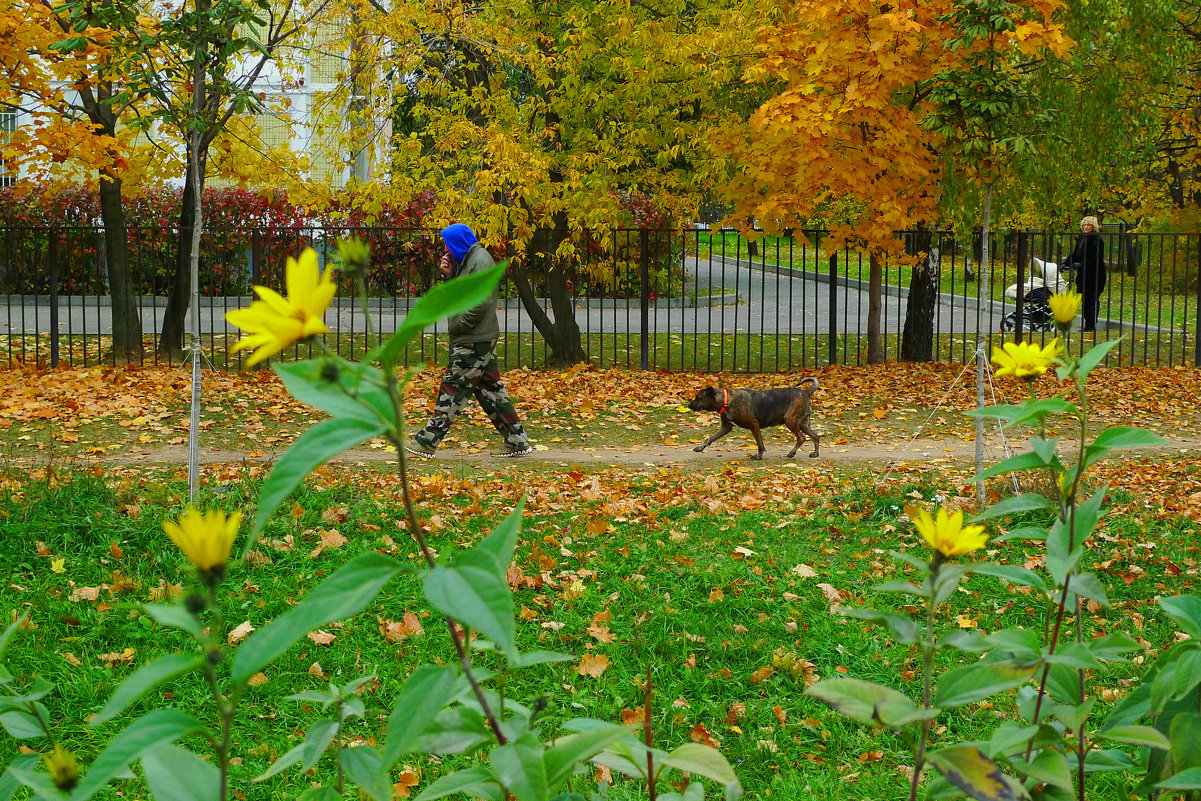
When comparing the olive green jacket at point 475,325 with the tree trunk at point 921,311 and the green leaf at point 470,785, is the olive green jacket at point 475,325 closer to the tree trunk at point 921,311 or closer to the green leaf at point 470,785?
the green leaf at point 470,785

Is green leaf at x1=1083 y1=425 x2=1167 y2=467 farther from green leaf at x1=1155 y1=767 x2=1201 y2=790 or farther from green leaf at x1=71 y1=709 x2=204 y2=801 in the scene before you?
green leaf at x1=71 y1=709 x2=204 y2=801

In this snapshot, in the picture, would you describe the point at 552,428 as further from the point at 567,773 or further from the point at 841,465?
the point at 567,773

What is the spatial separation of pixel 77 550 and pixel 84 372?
7609 mm

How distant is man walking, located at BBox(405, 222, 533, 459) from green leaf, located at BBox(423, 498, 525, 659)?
25.3ft

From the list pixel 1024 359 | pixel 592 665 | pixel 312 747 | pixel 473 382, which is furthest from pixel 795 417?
pixel 312 747

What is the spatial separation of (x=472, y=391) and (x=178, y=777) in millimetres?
8162

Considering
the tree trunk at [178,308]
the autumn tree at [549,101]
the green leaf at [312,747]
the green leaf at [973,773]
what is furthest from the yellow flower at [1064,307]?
the tree trunk at [178,308]

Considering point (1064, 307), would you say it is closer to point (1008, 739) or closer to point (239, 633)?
point (1008, 739)

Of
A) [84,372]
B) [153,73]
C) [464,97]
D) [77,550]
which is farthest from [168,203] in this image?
[77,550]

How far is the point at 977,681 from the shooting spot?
57.6 inches

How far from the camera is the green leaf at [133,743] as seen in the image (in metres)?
1.08

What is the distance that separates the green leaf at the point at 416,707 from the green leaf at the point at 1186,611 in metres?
1.01

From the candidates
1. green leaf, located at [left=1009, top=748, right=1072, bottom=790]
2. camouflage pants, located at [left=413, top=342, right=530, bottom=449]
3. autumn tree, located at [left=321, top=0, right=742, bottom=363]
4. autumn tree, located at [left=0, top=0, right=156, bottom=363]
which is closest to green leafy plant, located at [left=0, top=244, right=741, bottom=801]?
green leaf, located at [left=1009, top=748, right=1072, bottom=790]

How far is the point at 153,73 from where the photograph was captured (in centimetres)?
699
